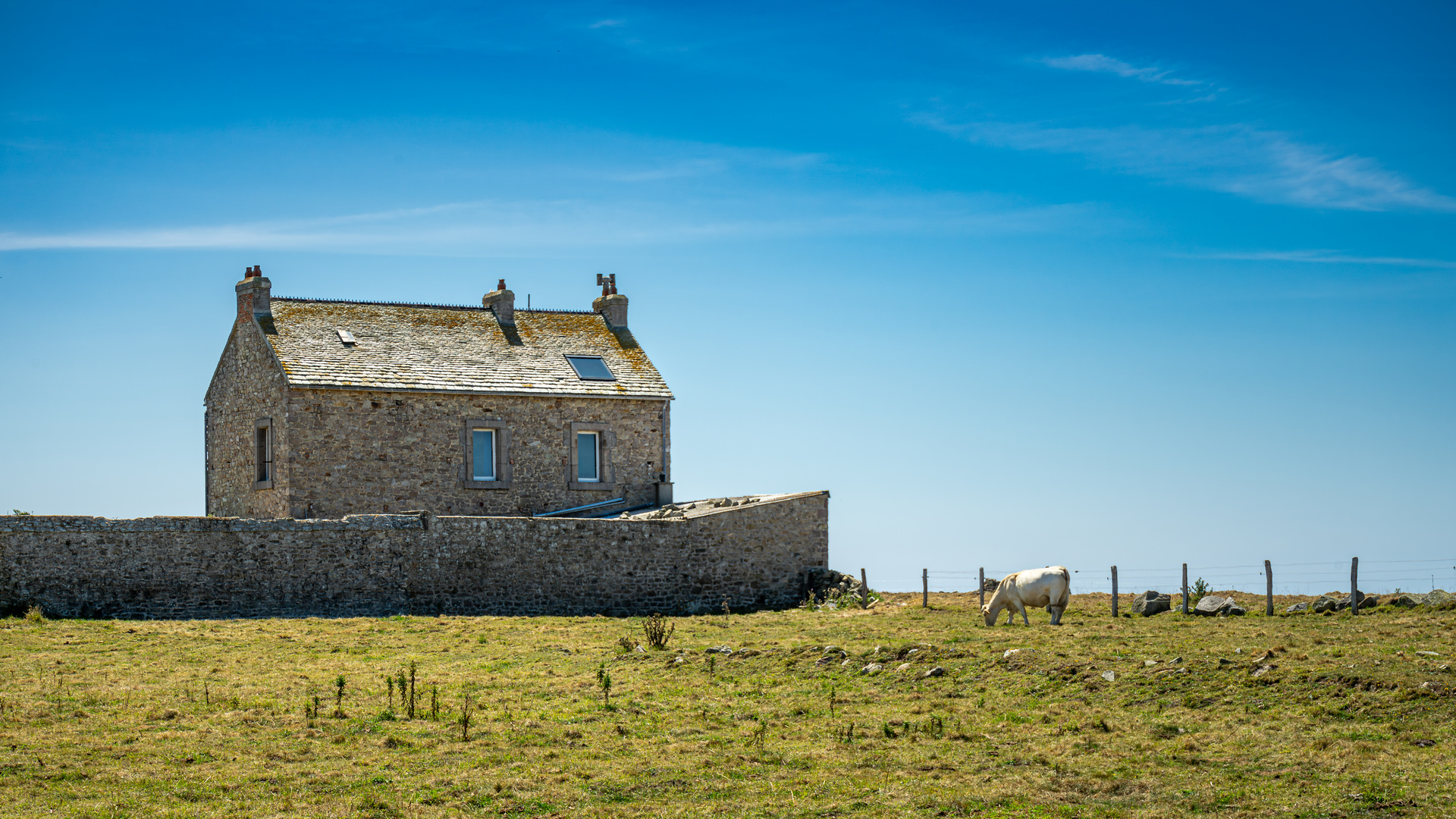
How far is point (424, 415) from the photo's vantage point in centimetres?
3469

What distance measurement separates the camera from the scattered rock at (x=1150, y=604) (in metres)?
29.2

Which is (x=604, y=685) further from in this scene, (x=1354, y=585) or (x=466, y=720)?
(x=1354, y=585)

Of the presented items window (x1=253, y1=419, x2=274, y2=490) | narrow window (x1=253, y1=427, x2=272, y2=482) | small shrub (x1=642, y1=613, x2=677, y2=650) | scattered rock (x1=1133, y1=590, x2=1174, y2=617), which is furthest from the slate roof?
scattered rock (x1=1133, y1=590, x2=1174, y2=617)

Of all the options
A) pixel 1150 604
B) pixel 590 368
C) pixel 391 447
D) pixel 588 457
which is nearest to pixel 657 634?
pixel 1150 604

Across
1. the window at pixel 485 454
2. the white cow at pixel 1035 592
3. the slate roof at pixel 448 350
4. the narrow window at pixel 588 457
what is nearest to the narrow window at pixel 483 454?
the window at pixel 485 454

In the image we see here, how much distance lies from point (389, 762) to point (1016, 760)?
279 inches

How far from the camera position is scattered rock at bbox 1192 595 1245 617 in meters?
28.5

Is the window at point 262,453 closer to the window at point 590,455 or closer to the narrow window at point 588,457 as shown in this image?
the window at point 590,455

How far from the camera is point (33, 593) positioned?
83.9ft

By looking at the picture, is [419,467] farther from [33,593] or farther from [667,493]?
[33,593]

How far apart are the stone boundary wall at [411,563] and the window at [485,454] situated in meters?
5.09

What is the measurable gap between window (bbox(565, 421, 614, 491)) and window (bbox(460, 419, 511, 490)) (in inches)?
77.6

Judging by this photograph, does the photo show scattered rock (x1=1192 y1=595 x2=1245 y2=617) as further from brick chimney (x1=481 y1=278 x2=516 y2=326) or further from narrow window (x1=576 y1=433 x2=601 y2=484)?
brick chimney (x1=481 y1=278 x2=516 y2=326)

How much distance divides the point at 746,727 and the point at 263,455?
23.2 metres
